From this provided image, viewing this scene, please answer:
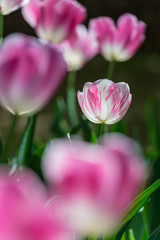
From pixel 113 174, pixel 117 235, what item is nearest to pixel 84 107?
pixel 117 235

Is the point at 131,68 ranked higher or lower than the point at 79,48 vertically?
lower

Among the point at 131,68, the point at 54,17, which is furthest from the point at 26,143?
the point at 131,68

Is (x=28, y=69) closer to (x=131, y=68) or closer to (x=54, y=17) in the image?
(x=54, y=17)

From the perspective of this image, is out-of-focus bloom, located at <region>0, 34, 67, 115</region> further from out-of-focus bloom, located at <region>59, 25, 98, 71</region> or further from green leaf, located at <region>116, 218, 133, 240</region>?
out-of-focus bloom, located at <region>59, 25, 98, 71</region>

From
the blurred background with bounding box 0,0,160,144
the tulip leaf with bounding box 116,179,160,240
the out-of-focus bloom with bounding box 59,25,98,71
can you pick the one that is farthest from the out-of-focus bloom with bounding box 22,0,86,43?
the blurred background with bounding box 0,0,160,144

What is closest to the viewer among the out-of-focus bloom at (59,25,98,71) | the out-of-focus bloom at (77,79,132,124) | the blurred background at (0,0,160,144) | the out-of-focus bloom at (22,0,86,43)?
the out-of-focus bloom at (77,79,132,124)

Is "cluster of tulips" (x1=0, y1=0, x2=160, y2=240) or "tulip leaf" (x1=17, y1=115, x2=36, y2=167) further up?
"cluster of tulips" (x1=0, y1=0, x2=160, y2=240)

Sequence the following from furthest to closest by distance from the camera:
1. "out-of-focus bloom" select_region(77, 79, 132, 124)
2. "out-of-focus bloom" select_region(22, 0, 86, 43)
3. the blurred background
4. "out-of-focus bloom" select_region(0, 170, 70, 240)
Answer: the blurred background, "out-of-focus bloom" select_region(22, 0, 86, 43), "out-of-focus bloom" select_region(77, 79, 132, 124), "out-of-focus bloom" select_region(0, 170, 70, 240)

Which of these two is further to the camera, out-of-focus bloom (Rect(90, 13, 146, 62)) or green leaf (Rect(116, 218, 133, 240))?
out-of-focus bloom (Rect(90, 13, 146, 62))
